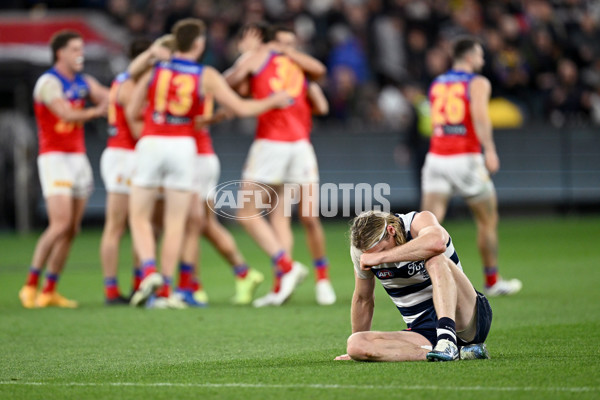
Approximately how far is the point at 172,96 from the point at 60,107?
1312 millimetres

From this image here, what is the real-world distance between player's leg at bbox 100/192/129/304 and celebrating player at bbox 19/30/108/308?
1.18 feet

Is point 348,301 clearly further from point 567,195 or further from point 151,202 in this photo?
point 567,195

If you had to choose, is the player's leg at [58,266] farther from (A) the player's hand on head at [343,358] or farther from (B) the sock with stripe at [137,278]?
(A) the player's hand on head at [343,358]

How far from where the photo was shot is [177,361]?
7328 millimetres

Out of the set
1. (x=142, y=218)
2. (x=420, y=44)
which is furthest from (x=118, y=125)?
(x=420, y=44)

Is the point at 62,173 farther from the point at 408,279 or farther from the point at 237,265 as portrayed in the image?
the point at 408,279

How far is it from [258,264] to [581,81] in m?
9.30

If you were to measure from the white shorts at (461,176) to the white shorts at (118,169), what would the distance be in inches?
127

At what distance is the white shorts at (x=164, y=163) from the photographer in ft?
35.1

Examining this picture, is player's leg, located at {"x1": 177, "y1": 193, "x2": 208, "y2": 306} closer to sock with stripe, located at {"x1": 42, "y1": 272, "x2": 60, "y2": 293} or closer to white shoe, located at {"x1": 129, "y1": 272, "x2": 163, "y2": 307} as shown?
white shoe, located at {"x1": 129, "y1": 272, "x2": 163, "y2": 307}

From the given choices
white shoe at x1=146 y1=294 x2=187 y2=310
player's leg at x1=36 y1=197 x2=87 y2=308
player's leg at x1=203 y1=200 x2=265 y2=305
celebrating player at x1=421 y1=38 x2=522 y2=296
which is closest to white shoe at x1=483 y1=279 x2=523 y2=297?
celebrating player at x1=421 y1=38 x2=522 y2=296

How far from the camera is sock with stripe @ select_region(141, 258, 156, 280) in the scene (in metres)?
10.5

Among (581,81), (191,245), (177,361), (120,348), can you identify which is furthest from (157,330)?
(581,81)

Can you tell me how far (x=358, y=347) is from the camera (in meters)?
6.98
